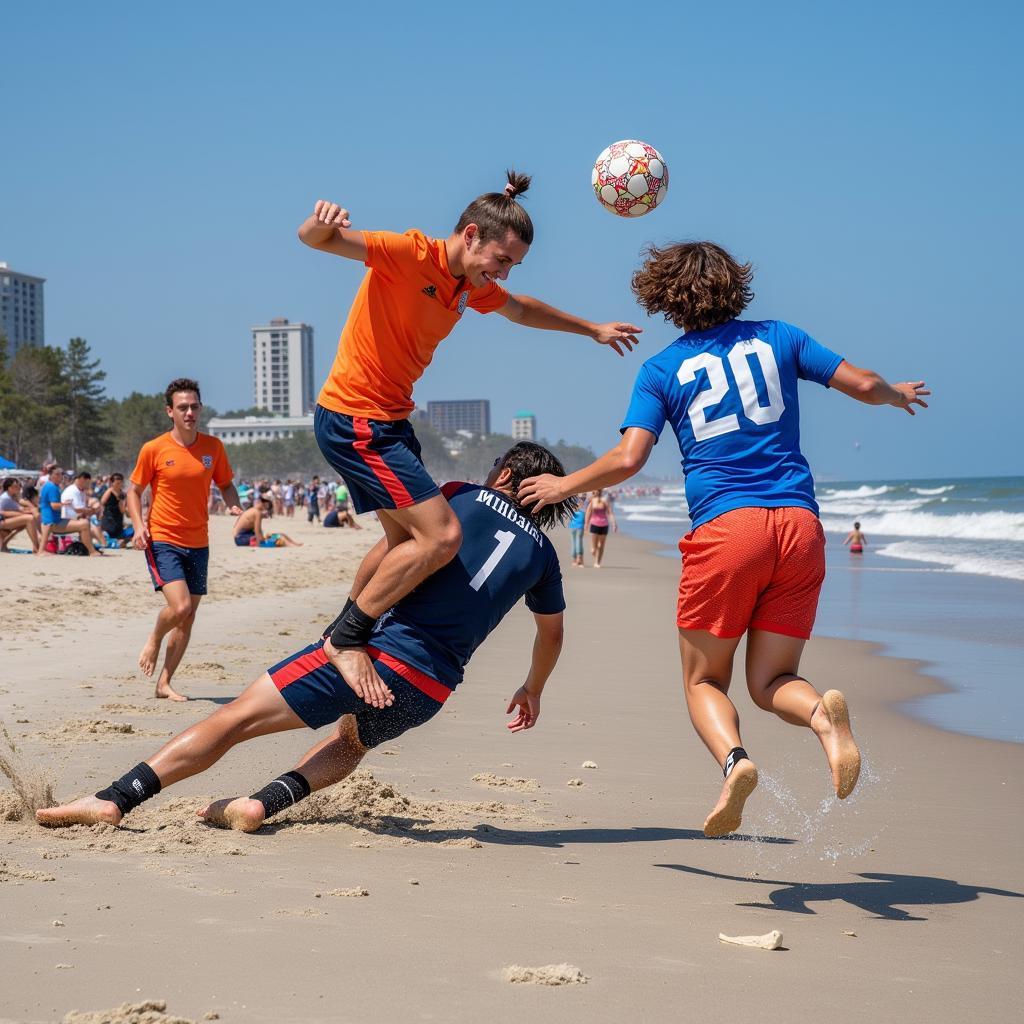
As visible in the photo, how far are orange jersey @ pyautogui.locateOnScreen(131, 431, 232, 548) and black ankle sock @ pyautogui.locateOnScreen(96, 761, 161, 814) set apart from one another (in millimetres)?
3479

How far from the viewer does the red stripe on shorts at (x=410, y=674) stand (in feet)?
15.4

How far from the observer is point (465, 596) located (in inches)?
188

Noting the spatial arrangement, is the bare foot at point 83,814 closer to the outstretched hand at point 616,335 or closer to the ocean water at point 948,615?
the outstretched hand at point 616,335

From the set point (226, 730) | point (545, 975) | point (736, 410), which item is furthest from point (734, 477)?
point (226, 730)

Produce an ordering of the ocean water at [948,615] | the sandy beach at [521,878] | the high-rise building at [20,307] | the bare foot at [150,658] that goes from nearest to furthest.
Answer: the sandy beach at [521,878] → the bare foot at [150,658] → the ocean water at [948,615] → the high-rise building at [20,307]

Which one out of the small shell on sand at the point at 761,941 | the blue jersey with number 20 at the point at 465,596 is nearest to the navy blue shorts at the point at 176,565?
the blue jersey with number 20 at the point at 465,596

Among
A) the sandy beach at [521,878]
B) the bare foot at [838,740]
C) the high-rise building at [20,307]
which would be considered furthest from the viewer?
the high-rise building at [20,307]

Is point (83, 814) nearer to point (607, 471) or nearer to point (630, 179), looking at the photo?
point (607, 471)

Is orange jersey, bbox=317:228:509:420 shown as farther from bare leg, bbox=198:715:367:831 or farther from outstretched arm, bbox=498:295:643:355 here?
bare leg, bbox=198:715:367:831

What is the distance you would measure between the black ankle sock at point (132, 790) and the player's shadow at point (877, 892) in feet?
6.26

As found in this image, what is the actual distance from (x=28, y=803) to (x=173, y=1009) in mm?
2118

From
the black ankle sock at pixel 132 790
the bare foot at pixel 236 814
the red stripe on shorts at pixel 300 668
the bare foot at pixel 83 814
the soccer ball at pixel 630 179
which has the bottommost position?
the bare foot at pixel 236 814

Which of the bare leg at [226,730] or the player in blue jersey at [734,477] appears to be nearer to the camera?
the player in blue jersey at [734,477]

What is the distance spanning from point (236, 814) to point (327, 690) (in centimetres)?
61
